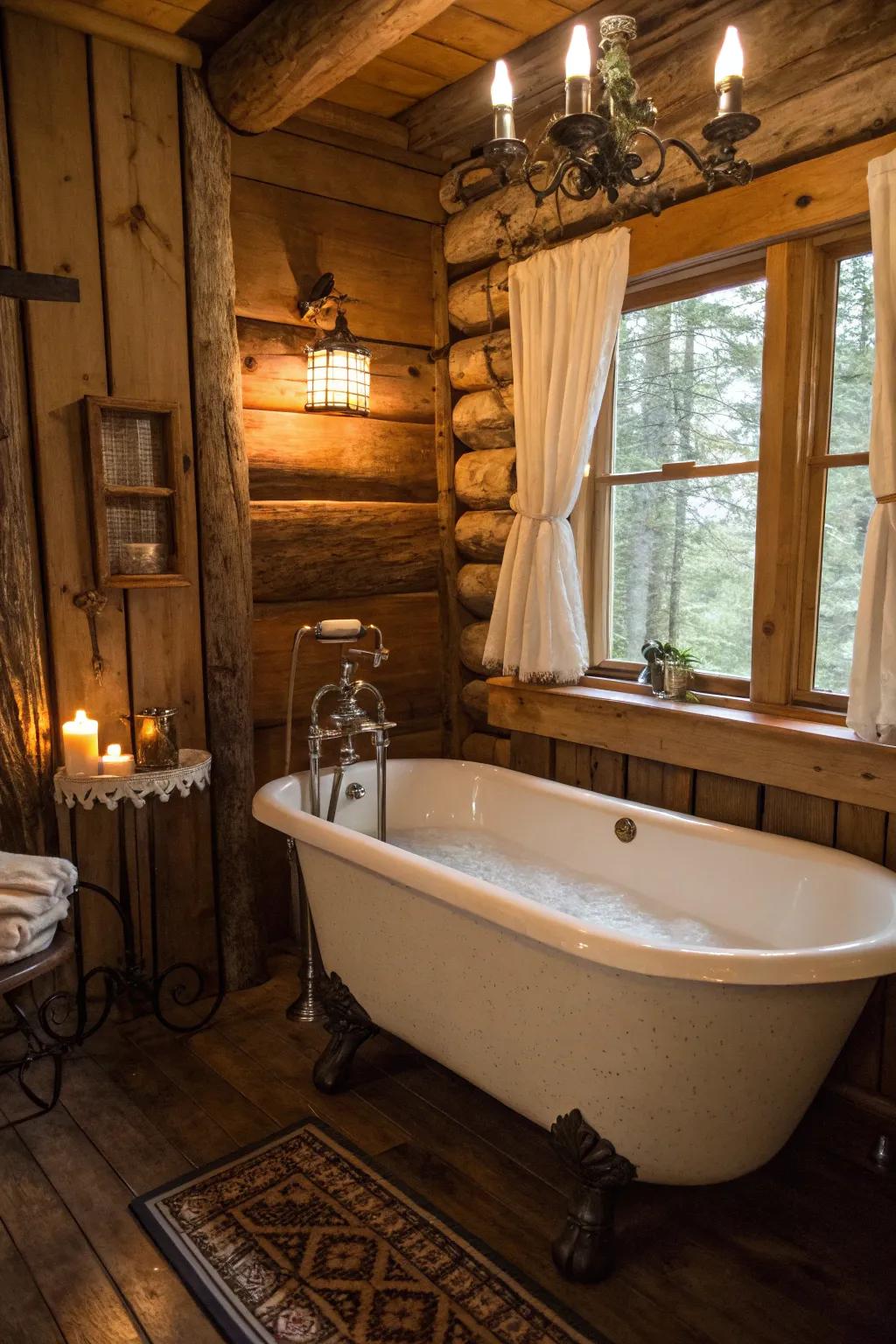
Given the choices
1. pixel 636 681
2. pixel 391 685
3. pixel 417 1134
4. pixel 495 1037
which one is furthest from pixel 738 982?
pixel 391 685

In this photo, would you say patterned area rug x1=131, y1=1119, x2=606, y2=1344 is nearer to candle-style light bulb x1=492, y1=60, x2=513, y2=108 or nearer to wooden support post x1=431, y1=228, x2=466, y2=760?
wooden support post x1=431, y1=228, x2=466, y2=760

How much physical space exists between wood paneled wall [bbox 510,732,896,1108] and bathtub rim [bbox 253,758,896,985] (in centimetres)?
13

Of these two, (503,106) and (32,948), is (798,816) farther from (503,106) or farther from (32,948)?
(32,948)

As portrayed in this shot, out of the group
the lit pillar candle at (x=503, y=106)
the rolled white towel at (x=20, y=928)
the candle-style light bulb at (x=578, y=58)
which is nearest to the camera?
the candle-style light bulb at (x=578, y=58)

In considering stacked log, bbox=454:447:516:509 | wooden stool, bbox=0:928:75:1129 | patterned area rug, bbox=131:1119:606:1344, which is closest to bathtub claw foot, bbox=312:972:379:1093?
patterned area rug, bbox=131:1119:606:1344

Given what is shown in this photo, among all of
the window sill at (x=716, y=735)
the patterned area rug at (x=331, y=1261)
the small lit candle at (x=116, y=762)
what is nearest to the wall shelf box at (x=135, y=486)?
the small lit candle at (x=116, y=762)

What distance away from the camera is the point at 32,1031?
2.40 meters

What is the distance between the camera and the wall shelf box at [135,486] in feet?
8.41

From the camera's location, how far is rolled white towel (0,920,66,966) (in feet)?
6.59

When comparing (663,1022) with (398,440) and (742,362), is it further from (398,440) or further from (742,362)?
(398,440)

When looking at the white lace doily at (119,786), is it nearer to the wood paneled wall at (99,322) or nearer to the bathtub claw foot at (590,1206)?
the wood paneled wall at (99,322)

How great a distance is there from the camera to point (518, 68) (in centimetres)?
280

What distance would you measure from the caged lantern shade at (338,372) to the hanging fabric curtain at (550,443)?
478 millimetres

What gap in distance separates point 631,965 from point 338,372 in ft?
6.70
